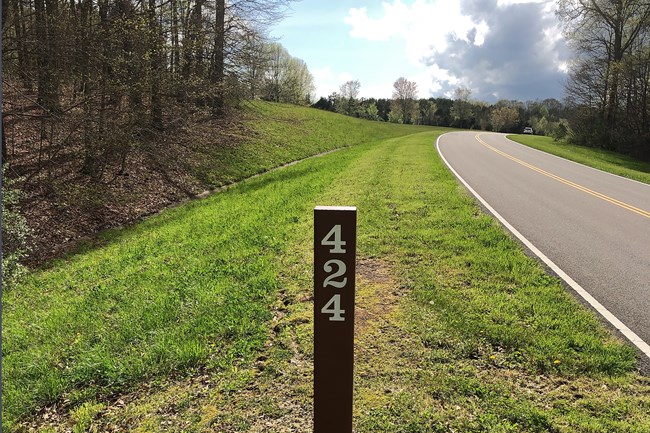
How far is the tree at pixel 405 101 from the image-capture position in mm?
98625

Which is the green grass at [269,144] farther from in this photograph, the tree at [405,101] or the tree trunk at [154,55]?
the tree at [405,101]

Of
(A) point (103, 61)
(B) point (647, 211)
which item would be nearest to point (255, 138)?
(A) point (103, 61)

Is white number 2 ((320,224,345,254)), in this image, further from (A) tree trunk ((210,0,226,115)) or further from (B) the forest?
(A) tree trunk ((210,0,226,115))

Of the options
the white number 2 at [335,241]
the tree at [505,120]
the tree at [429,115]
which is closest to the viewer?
the white number 2 at [335,241]

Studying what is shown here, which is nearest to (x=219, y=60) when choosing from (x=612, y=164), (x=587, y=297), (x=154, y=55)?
(x=154, y=55)

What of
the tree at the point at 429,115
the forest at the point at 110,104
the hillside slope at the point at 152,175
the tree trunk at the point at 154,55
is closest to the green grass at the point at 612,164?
the hillside slope at the point at 152,175

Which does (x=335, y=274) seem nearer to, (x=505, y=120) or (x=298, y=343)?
(x=298, y=343)

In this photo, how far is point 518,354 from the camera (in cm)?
415

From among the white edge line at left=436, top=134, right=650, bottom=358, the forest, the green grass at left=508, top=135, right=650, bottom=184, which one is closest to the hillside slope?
the forest

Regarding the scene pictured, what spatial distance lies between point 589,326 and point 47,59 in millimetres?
11431

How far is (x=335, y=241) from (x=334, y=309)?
1.45ft

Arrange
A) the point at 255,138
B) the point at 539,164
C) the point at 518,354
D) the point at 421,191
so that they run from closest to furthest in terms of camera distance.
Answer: the point at 518,354, the point at 421,191, the point at 539,164, the point at 255,138

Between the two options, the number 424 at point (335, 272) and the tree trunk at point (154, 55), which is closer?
the number 424 at point (335, 272)

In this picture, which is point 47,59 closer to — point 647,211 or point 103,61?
point 103,61
